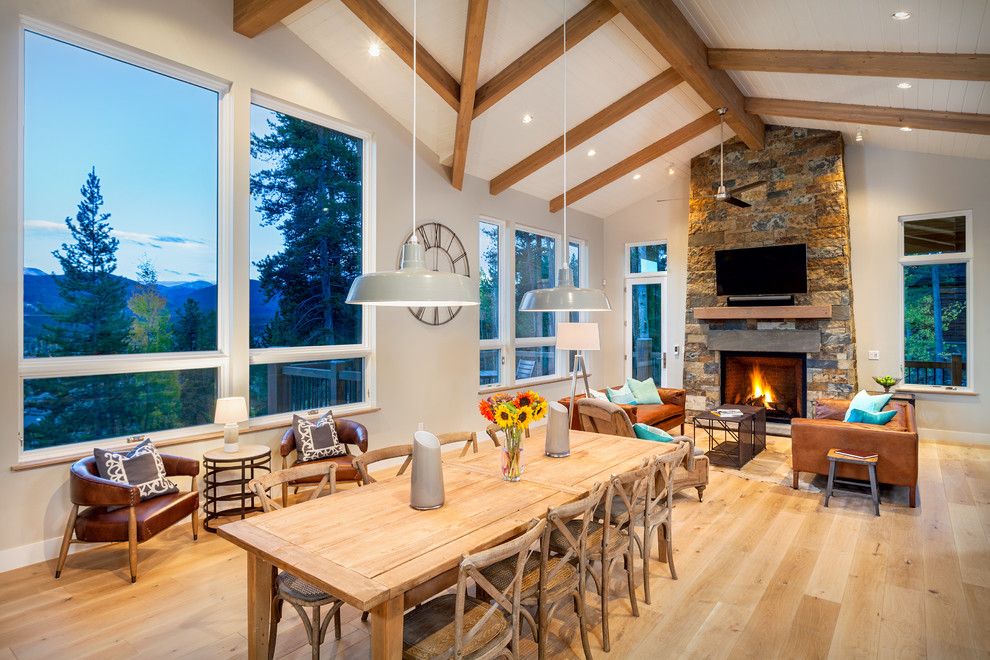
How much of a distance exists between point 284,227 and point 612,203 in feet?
18.3

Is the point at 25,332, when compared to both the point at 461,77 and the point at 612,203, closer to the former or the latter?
the point at 461,77

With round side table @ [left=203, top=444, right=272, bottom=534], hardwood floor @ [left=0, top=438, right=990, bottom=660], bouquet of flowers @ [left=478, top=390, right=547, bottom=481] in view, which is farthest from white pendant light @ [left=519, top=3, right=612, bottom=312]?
round side table @ [left=203, top=444, right=272, bottom=534]

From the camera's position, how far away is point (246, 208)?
4.43 metres

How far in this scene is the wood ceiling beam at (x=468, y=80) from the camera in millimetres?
4191

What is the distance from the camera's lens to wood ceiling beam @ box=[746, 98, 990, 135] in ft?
17.2

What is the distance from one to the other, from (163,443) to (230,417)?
47 centimetres

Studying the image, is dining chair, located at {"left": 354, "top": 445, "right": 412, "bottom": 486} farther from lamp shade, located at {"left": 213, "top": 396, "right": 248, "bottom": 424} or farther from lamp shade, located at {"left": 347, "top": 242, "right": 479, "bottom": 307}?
lamp shade, located at {"left": 213, "top": 396, "right": 248, "bottom": 424}

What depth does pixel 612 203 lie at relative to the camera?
28.8ft

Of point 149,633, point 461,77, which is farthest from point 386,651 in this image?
point 461,77

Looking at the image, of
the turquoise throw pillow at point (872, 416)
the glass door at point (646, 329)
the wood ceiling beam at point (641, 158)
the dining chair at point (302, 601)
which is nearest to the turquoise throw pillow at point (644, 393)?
the glass door at point (646, 329)

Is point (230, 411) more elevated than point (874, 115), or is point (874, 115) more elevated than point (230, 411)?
point (874, 115)

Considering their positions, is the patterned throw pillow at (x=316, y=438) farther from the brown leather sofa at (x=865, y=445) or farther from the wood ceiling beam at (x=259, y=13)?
the brown leather sofa at (x=865, y=445)

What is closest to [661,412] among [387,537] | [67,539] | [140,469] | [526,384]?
[526,384]

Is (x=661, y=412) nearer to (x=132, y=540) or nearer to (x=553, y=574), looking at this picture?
(x=553, y=574)
